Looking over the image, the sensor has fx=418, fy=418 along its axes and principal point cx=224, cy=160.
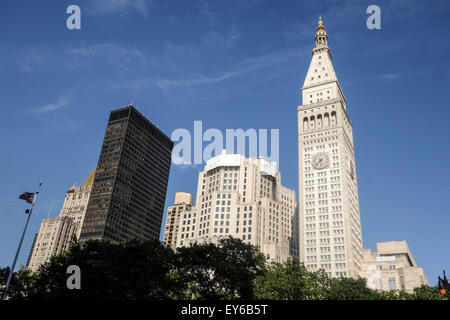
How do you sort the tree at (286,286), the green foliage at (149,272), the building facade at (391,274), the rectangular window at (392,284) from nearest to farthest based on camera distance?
the green foliage at (149,272)
the tree at (286,286)
the building facade at (391,274)
the rectangular window at (392,284)

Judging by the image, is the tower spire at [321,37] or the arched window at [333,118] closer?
the arched window at [333,118]

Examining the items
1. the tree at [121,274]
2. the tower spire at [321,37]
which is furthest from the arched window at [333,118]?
the tree at [121,274]

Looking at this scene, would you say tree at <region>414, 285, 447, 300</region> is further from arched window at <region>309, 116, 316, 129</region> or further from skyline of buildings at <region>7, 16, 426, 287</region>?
arched window at <region>309, 116, 316, 129</region>

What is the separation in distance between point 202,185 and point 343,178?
241 ft

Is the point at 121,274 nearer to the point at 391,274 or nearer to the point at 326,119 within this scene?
the point at 391,274

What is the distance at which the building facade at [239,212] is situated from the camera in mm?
170375

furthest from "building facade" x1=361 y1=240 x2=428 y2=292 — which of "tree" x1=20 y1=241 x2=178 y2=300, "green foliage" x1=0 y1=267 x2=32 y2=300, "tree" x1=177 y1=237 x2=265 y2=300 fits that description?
"green foliage" x1=0 y1=267 x2=32 y2=300

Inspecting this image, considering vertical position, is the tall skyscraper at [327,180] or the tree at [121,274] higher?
the tall skyscraper at [327,180]

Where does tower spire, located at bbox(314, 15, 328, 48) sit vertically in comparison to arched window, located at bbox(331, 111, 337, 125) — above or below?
above

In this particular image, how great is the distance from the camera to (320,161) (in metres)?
155

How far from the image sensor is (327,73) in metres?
178

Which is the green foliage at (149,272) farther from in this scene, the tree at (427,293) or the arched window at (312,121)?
the arched window at (312,121)

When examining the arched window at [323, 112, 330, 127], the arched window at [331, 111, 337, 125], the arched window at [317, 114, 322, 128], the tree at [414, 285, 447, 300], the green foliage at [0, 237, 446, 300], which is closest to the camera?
the green foliage at [0, 237, 446, 300]

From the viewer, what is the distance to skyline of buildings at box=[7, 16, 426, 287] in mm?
139500
